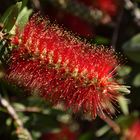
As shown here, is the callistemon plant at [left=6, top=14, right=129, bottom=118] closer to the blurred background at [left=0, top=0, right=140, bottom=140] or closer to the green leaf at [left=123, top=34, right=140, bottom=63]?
the blurred background at [left=0, top=0, right=140, bottom=140]

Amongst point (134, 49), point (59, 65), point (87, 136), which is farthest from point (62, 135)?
point (59, 65)

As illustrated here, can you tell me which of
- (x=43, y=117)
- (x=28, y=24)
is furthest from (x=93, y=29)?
(x=28, y=24)

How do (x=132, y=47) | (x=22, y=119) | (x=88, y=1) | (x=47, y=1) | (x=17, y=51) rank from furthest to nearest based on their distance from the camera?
(x=88, y=1)
(x=47, y=1)
(x=22, y=119)
(x=132, y=47)
(x=17, y=51)

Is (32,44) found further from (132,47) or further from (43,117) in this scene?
(43,117)

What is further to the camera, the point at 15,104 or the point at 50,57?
the point at 15,104

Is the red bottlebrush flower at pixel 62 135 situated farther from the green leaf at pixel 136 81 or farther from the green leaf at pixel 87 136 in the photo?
the green leaf at pixel 136 81

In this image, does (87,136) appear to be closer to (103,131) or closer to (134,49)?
(103,131)
